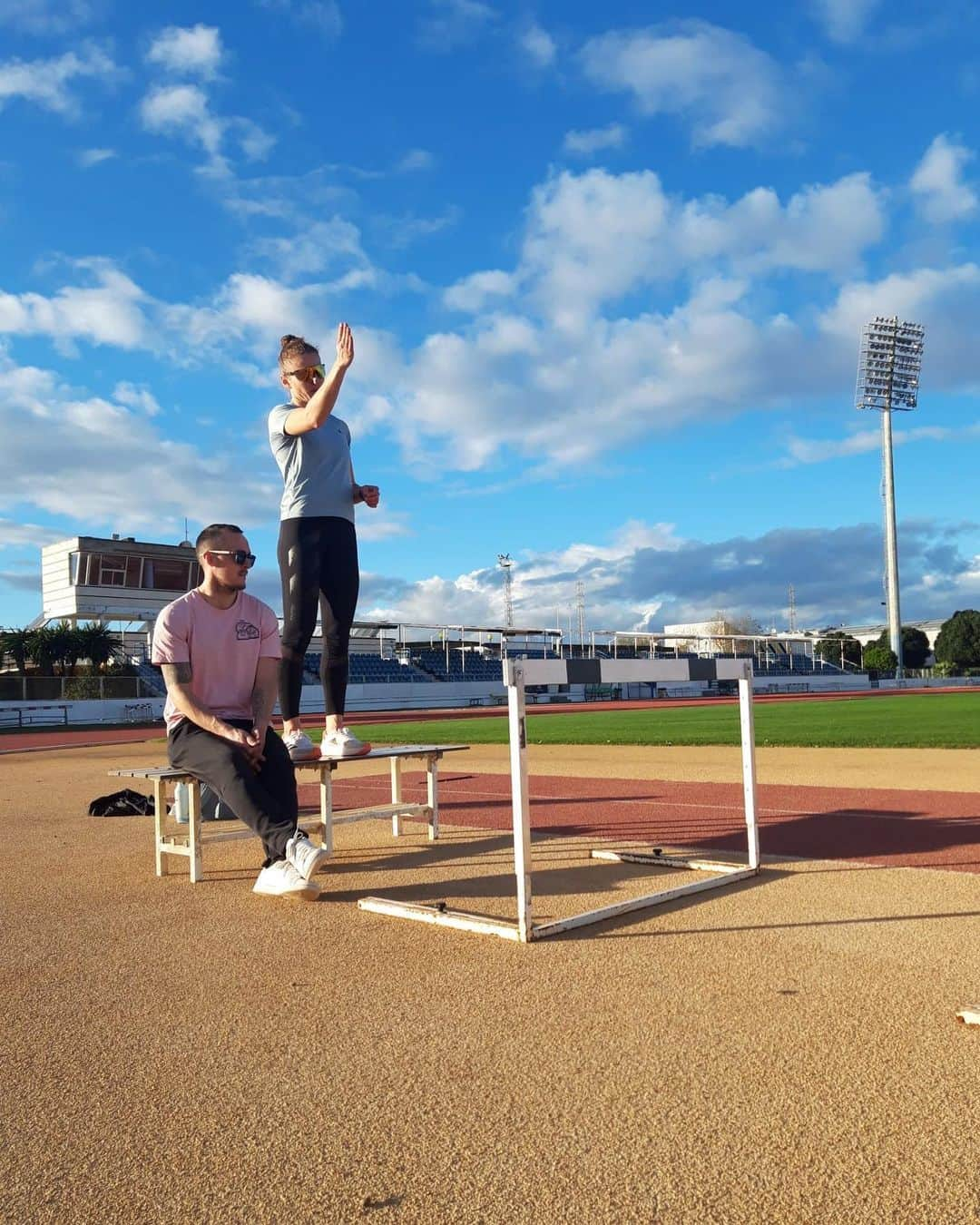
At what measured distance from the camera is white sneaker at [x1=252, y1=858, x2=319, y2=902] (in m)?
4.59

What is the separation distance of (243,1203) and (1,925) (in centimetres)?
305

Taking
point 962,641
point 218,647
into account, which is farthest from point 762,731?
point 962,641

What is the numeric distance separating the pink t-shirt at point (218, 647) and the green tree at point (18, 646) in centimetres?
4706

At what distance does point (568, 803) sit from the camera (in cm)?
891

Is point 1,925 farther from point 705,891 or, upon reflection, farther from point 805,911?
point 805,911

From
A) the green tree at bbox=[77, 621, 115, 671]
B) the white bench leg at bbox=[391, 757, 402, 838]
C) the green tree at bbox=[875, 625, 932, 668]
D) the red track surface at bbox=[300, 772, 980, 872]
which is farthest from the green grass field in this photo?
the green tree at bbox=[875, 625, 932, 668]

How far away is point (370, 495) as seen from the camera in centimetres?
577

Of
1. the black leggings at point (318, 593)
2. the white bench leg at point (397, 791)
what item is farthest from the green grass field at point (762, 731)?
the black leggings at point (318, 593)

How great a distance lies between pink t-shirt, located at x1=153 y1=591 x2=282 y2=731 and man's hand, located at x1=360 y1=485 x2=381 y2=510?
33.7 inches

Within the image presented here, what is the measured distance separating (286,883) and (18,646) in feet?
158

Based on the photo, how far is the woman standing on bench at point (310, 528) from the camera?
552cm

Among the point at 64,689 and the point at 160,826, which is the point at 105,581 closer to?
the point at 64,689

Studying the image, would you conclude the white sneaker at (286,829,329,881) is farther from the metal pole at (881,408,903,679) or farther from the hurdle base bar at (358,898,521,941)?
the metal pole at (881,408,903,679)

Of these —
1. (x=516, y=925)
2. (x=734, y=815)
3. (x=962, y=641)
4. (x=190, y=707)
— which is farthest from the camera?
(x=962, y=641)
